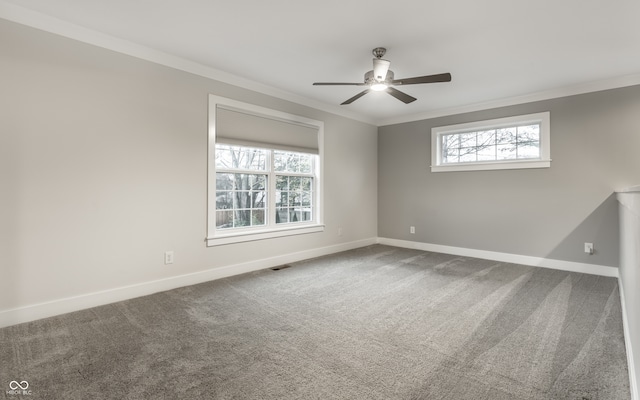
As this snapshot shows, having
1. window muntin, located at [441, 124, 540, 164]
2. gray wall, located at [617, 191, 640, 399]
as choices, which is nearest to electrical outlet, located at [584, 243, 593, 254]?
window muntin, located at [441, 124, 540, 164]

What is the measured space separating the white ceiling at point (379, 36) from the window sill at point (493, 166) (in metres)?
1.02

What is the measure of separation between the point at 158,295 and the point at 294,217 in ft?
7.25

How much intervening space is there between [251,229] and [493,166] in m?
3.85

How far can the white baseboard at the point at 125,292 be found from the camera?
8.12ft

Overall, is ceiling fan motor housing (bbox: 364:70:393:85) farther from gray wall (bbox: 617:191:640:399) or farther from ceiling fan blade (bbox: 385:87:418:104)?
gray wall (bbox: 617:191:640:399)

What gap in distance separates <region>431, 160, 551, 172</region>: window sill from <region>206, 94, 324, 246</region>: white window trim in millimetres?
2122

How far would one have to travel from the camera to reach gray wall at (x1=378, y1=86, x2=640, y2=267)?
3.87m

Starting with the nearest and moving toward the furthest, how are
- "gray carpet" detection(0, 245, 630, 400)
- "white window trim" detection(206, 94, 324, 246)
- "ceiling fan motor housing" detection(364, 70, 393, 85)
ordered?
"gray carpet" detection(0, 245, 630, 400) → "ceiling fan motor housing" detection(364, 70, 393, 85) → "white window trim" detection(206, 94, 324, 246)

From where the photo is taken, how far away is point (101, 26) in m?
2.70

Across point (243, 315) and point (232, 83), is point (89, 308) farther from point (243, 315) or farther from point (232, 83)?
point (232, 83)

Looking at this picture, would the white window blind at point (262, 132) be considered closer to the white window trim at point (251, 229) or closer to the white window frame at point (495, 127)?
the white window trim at point (251, 229)

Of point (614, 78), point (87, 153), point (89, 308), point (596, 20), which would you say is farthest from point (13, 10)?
point (614, 78)

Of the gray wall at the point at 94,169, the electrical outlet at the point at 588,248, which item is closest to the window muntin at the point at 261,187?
the gray wall at the point at 94,169

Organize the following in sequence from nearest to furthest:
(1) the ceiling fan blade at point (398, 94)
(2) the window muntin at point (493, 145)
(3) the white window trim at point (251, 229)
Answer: (1) the ceiling fan blade at point (398, 94), (3) the white window trim at point (251, 229), (2) the window muntin at point (493, 145)
